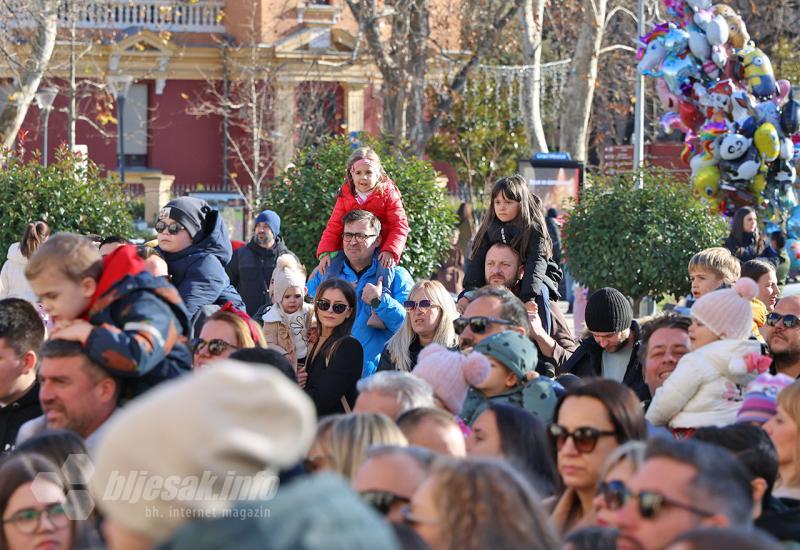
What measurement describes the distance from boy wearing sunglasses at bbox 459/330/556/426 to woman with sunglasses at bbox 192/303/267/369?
1066 millimetres

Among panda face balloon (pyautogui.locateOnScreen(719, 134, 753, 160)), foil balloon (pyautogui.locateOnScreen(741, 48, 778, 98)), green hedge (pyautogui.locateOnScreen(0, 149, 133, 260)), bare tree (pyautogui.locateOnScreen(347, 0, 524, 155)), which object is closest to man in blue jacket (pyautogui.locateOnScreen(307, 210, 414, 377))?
green hedge (pyautogui.locateOnScreen(0, 149, 133, 260))

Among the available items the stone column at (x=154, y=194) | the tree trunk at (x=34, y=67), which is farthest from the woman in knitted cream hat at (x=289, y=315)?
the stone column at (x=154, y=194)

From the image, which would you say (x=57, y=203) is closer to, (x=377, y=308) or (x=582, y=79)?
(x=377, y=308)

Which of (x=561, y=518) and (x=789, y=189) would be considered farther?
(x=789, y=189)

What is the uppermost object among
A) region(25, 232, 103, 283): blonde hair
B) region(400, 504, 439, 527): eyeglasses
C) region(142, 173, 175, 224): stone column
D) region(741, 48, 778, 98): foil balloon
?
region(741, 48, 778, 98): foil balloon

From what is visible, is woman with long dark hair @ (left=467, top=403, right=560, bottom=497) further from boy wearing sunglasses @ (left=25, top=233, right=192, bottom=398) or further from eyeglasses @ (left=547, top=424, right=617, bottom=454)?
boy wearing sunglasses @ (left=25, top=233, right=192, bottom=398)

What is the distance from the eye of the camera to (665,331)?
261 inches

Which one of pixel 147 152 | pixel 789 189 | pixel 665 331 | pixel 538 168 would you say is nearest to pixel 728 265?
pixel 665 331

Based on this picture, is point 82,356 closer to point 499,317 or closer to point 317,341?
point 499,317

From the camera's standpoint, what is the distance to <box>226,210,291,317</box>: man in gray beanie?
38.2 feet

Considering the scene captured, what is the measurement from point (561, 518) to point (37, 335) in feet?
8.17

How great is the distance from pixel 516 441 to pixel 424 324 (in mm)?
2949

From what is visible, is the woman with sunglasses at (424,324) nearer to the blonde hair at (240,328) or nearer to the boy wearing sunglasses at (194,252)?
the boy wearing sunglasses at (194,252)

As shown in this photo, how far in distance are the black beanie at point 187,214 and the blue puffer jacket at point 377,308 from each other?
3.68ft
